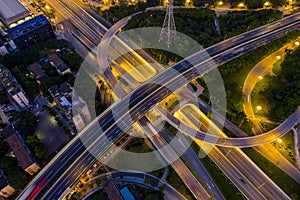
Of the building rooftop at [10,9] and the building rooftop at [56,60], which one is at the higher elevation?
the building rooftop at [10,9]

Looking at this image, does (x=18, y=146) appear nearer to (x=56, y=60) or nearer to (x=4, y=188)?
(x=4, y=188)

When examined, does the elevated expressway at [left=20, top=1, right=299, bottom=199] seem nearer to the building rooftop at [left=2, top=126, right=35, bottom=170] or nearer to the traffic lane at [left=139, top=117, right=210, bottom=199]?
the traffic lane at [left=139, top=117, right=210, bottom=199]

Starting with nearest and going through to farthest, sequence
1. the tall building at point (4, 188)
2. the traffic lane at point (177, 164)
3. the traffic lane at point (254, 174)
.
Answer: the tall building at point (4, 188)
the traffic lane at point (254, 174)
the traffic lane at point (177, 164)

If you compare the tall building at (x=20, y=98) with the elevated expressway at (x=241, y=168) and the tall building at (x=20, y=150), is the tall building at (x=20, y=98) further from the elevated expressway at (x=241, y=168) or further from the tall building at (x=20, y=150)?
the elevated expressway at (x=241, y=168)

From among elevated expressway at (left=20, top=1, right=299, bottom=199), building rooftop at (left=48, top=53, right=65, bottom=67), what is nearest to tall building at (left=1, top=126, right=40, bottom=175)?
elevated expressway at (left=20, top=1, right=299, bottom=199)

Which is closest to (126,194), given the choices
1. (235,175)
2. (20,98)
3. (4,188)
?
(235,175)

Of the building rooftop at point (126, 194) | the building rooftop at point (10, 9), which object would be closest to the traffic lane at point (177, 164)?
the building rooftop at point (126, 194)

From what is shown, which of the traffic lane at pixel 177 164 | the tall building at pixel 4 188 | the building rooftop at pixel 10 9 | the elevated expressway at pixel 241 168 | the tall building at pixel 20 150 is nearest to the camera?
the tall building at pixel 4 188

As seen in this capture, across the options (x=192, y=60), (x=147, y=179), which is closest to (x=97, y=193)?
(x=147, y=179)
